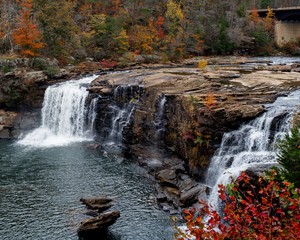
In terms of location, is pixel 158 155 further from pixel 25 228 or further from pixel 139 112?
pixel 25 228

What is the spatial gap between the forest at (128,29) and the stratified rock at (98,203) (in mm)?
25195

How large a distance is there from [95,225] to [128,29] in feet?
158

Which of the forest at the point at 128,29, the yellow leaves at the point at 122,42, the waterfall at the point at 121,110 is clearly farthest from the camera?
the yellow leaves at the point at 122,42

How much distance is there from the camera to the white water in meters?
35.7

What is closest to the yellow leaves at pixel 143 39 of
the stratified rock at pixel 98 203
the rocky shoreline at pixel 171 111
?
the rocky shoreline at pixel 171 111

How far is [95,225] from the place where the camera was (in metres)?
18.2

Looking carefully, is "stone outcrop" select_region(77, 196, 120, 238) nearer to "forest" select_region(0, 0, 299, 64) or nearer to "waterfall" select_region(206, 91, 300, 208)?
"waterfall" select_region(206, 91, 300, 208)

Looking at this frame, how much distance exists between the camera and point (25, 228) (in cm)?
1930

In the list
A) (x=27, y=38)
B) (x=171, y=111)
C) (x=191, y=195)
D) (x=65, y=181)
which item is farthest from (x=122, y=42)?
(x=191, y=195)

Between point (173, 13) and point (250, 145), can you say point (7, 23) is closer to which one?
point (173, 13)

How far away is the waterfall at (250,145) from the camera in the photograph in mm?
20688

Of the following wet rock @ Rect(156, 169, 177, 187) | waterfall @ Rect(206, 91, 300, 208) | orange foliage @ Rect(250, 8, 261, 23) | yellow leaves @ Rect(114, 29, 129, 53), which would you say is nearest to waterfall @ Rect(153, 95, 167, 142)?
wet rock @ Rect(156, 169, 177, 187)

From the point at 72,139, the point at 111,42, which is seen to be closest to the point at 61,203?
the point at 72,139

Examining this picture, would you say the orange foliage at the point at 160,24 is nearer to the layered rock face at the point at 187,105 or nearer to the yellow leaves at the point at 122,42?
the yellow leaves at the point at 122,42
